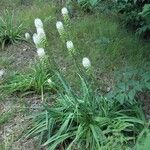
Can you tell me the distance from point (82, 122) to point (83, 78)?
1.68 ft

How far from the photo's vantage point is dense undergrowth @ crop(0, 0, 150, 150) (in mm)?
4926

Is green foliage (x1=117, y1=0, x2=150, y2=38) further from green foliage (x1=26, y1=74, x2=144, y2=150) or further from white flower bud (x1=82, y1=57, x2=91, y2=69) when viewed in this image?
white flower bud (x1=82, y1=57, x2=91, y2=69)

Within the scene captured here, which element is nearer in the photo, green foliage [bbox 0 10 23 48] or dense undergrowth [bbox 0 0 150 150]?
dense undergrowth [bbox 0 0 150 150]

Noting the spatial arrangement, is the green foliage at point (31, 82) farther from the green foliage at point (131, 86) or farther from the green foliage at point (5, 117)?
the green foliage at point (131, 86)

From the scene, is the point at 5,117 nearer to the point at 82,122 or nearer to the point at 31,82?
the point at 31,82

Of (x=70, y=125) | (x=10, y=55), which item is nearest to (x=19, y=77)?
(x=10, y=55)

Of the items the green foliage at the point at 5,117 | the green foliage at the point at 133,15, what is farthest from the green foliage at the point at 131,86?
the green foliage at the point at 133,15

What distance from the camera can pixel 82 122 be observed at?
16.7ft

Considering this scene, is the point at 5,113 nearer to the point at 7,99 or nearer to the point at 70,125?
the point at 7,99

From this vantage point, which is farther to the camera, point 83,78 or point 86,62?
point 83,78

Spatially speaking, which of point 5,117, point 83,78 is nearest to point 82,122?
point 83,78

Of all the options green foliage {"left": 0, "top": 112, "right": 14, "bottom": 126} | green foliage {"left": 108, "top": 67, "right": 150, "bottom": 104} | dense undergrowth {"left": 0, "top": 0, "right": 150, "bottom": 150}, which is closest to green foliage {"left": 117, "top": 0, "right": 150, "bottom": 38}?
dense undergrowth {"left": 0, "top": 0, "right": 150, "bottom": 150}

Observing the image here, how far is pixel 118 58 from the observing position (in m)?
6.45

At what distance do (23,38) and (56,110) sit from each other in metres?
2.23
